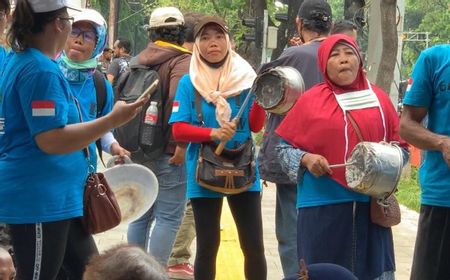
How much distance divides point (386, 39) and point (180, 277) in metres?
5.56

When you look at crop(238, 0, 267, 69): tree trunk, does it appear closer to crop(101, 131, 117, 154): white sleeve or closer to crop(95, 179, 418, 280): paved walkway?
crop(95, 179, 418, 280): paved walkway

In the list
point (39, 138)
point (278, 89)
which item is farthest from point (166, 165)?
point (39, 138)

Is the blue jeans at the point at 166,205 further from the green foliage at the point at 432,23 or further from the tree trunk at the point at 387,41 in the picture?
the green foliage at the point at 432,23

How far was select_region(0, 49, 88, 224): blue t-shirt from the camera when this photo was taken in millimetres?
3912

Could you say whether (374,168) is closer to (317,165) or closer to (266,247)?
(317,165)

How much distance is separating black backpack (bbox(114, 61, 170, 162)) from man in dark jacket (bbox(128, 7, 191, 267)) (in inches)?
1.3

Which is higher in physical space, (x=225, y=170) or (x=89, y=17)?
(x=89, y=17)

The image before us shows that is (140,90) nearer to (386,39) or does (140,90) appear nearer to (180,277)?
(180,277)

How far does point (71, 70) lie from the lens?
4.98 meters

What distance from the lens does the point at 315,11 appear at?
6.30 meters

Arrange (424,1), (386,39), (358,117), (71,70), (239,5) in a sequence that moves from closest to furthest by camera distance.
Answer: (358,117) → (71,70) → (386,39) → (239,5) → (424,1)

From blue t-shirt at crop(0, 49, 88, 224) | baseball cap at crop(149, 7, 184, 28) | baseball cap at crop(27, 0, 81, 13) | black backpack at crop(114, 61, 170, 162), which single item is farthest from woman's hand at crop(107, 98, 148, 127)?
baseball cap at crop(149, 7, 184, 28)

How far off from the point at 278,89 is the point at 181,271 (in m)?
2.64

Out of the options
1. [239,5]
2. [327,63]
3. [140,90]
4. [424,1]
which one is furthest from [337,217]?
[424,1]
